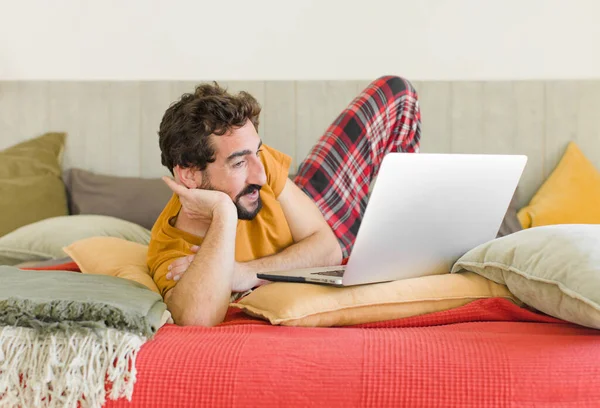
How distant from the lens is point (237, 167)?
1695 mm

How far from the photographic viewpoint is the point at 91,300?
1.15 m

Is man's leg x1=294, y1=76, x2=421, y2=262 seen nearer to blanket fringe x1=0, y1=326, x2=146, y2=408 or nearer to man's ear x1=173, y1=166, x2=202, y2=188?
man's ear x1=173, y1=166, x2=202, y2=188

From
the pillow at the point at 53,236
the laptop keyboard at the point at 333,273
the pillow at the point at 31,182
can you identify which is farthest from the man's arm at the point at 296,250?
the pillow at the point at 31,182

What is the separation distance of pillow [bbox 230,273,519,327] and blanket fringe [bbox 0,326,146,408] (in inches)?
12.5

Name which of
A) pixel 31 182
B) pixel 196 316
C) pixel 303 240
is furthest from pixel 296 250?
pixel 31 182

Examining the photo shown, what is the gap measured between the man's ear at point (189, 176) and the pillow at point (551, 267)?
2.24 feet

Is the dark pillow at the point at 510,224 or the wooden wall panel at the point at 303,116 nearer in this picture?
the dark pillow at the point at 510,224

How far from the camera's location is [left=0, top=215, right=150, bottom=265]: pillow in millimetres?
2205

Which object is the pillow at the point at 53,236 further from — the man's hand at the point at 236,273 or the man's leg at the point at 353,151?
the man's hand at the point at 236,273

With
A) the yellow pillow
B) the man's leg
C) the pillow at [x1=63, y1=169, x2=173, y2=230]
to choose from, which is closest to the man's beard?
the man's leg
